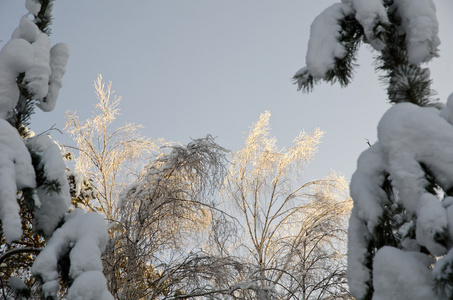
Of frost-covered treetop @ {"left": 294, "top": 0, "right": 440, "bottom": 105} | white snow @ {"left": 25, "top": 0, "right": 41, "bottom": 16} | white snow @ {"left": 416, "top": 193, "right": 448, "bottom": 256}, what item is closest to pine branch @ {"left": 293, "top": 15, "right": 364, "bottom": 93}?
frost-covered treetop @ {"left": 294, "top": 0, "right": 440, "bottom": 105}

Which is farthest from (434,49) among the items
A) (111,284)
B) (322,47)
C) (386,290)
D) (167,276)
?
(111,284)

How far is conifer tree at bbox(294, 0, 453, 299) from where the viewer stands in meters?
1.33

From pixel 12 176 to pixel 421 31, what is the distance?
2417 mm

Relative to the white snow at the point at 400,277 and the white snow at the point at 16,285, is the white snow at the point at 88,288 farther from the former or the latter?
the white snow at the point at 400,277

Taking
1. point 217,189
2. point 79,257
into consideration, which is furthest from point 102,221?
point 217,189

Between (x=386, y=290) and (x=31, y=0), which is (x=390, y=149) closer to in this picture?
(x=386, y=290)

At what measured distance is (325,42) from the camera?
1920 mm

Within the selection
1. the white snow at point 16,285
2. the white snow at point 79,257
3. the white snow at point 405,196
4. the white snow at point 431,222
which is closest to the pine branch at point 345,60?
the white snow at point 405,196

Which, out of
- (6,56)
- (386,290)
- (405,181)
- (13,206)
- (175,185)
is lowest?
(386,290)

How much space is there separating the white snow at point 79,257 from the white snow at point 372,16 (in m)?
2.03

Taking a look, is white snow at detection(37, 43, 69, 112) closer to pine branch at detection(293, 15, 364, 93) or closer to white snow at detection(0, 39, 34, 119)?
white snow at detection(0, 39, 34, 119)

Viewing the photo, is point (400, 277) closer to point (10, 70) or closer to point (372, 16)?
point (372, 16)

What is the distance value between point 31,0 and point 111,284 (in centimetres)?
323

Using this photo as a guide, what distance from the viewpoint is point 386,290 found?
137 centimetres
